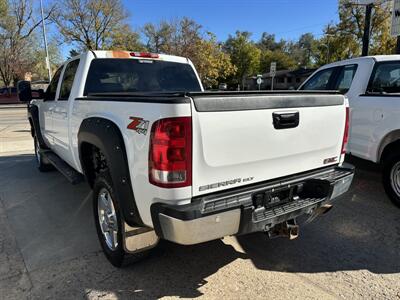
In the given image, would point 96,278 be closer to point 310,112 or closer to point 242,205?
point 242,205

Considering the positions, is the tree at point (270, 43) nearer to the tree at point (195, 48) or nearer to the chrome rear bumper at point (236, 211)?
the tree at point (195, 48)

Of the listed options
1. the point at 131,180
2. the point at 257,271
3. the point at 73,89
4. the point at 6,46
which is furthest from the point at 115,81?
the point at 6,46

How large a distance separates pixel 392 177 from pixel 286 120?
2.59 meters

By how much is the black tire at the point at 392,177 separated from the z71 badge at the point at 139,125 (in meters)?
3.49

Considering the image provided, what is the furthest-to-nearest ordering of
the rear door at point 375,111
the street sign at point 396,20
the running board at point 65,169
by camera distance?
the street sign at point 396,20, the rear door at point 375,111, the running board at point 65,169

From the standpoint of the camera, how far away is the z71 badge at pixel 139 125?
2301 millimetres

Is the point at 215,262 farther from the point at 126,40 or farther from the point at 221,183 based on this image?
the point at 126,40

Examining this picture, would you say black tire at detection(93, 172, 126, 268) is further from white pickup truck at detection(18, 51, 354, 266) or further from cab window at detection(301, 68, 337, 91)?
cab window at detection(301, 68, 337, 91)

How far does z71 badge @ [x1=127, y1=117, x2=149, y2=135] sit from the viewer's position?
90.6 inches

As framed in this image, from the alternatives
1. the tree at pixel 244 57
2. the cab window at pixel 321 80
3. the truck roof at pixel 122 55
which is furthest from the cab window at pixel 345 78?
the tree at pixel 244 57

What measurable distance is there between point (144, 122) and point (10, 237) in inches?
100

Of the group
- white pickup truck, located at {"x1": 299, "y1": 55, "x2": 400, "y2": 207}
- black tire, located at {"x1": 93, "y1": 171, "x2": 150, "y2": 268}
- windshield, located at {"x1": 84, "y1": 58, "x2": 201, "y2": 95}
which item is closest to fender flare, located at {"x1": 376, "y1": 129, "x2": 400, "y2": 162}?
white pickup truck, located at {"x1": 299, "y1": 55, "x2": 400, "y2": 207}

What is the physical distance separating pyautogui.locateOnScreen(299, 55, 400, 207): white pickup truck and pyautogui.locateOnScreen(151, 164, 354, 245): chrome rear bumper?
6.45 ft

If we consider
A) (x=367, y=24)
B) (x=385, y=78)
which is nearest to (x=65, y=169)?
(x=385, y=78)
